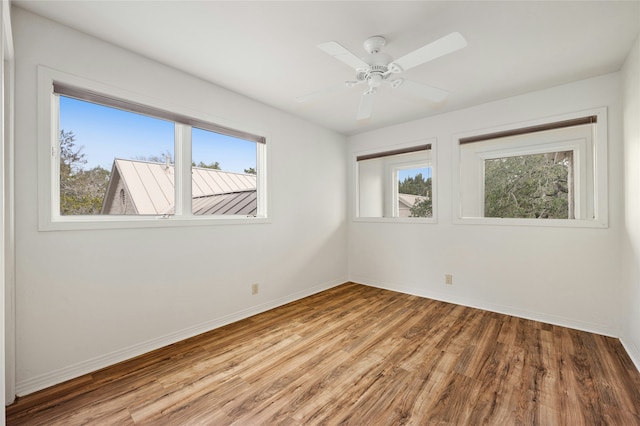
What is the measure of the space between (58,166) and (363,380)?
2.61 m

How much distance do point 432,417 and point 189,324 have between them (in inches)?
82.6

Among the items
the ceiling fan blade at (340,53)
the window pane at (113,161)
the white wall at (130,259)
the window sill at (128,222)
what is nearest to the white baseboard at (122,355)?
the white wall at (130,259)

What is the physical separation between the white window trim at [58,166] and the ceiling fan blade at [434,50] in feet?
6.12

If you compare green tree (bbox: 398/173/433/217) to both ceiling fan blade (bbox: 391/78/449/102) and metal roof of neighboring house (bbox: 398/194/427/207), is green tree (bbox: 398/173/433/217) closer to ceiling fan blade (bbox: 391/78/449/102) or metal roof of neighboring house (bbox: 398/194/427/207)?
metal roof of neighboring house (bbox: 398/194/427/207)

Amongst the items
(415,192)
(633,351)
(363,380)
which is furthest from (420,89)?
(633,351)

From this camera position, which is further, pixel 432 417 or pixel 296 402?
pixel 296 402

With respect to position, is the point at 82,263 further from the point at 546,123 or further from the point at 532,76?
the point at 546,123

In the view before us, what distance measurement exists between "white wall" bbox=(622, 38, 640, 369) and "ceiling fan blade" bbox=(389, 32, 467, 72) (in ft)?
5.33

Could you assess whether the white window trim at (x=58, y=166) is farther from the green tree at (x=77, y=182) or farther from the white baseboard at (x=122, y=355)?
the white baseboard at (x=122, y=355)

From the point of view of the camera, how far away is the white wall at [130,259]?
1802mm

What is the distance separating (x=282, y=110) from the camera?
3.45m

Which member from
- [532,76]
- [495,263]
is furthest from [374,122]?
[495,263]

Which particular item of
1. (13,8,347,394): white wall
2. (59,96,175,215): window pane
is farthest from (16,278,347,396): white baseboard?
(59,96,175,215): window pane

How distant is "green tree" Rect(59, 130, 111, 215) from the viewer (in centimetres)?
202
